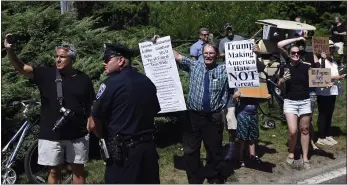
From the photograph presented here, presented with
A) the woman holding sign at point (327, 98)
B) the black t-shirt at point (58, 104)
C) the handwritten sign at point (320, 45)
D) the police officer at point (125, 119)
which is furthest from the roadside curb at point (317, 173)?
the police officer at point (125, 119)

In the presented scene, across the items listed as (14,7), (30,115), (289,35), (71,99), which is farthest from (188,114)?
(289,35)

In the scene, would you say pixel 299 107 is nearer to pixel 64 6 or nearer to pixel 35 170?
pixel 35 170

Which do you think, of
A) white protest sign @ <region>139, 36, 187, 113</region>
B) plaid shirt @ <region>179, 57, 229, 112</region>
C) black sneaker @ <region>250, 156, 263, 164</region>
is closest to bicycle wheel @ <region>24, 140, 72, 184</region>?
white protest sign @ <region>139, 36, 187, 113</region>

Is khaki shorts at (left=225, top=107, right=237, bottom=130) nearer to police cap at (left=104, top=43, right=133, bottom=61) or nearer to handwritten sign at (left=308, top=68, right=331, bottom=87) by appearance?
handwritten sign at (left=308, top=68, right=331, bottom=87)

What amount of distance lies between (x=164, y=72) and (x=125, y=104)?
204 cm

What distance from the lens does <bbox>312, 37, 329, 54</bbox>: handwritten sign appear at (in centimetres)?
870

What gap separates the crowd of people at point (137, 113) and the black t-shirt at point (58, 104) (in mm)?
10

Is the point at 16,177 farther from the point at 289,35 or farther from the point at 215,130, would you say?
the point at 289,35

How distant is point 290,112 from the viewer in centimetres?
783

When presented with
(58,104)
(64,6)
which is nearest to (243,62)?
(58,104)

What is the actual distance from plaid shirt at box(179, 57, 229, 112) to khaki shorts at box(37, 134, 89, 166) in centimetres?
137

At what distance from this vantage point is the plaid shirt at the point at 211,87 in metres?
6.16

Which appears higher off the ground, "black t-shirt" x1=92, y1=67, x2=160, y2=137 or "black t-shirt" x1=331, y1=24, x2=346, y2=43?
"black t-shirt" x1=92, y1=67, x2=160, y2=137

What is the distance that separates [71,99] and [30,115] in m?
1.32
